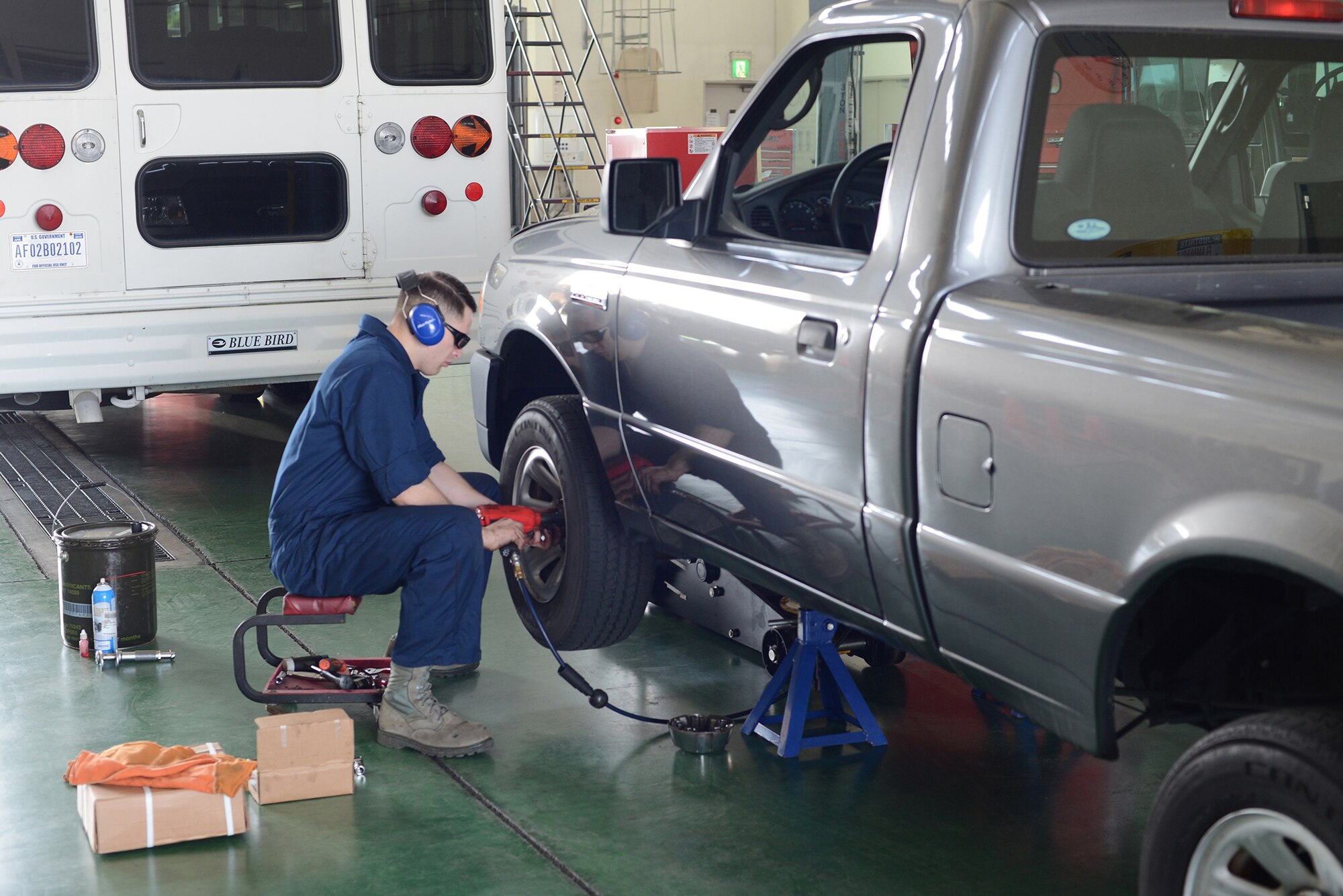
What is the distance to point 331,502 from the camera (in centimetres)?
447

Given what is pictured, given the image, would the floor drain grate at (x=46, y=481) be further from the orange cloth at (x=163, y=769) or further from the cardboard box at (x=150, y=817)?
the cardboard box at (x=150, y=817)

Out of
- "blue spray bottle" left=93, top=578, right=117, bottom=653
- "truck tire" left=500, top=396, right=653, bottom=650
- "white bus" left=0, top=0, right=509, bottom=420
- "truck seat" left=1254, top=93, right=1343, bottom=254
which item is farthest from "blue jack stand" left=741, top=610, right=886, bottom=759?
"white bus" left=0, top=0, right=509, bottom=420

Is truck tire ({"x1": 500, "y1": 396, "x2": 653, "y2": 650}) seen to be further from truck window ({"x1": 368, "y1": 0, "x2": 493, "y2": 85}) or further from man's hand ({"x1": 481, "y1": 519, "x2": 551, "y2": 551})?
truck window ({"x1": 368, "y1": 0, "x2": 493, "y2": 85})

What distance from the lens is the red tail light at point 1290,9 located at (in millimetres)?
3248

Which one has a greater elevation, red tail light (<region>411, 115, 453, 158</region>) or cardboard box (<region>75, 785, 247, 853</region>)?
red tail light (<region>411, 115, 453, 158</region>)

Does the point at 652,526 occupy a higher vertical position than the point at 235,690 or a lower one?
higher

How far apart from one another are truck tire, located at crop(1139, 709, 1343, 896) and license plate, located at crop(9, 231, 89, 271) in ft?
18.4

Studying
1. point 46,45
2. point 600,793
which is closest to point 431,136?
point 46,45

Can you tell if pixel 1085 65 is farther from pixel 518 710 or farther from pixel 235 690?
pixel 235 690

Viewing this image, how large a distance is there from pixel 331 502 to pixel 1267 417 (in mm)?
2965

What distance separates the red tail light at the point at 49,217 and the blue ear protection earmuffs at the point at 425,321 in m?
2.89

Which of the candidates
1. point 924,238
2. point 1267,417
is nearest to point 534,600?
point 924,238

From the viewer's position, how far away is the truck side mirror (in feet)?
13.4

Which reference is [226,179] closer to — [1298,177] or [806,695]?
[806,695]
